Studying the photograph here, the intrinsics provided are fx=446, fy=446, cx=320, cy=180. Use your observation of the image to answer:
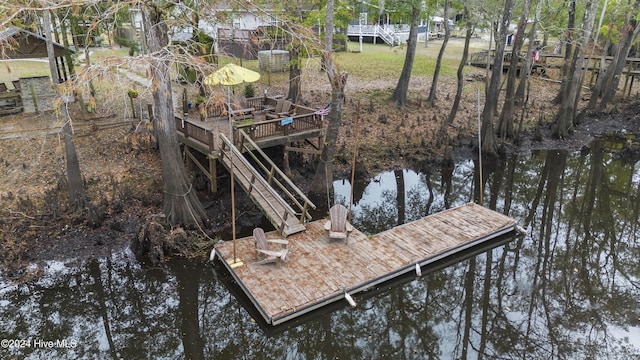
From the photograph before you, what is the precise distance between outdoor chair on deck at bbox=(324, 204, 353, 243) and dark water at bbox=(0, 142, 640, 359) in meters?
1.76

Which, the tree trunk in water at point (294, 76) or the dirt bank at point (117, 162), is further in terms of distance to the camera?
the tree trunk in water at point (294, 76)

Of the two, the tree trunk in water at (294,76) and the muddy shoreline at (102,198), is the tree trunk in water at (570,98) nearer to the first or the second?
the muddy shoreline at (102,198)

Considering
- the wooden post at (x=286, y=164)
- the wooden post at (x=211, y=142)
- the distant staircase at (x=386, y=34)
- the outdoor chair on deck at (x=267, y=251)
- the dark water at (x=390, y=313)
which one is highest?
the distant staircase at (x=386, y=34)

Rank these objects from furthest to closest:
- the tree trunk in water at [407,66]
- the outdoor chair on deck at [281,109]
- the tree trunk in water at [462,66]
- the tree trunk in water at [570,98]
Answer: the tree trunk in water at [407,66], the tree trunk in water at [570,98], the tree trunk in water at [462,66], the outdoor chair on deck at [281,109]

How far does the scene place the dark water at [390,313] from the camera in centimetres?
888

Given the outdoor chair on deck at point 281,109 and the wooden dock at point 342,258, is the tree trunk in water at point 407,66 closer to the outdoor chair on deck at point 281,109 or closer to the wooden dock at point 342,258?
the outdoor chair on deck at point 281,109

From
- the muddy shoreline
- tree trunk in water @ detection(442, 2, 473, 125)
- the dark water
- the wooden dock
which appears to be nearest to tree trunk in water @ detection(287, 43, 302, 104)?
the muddy shoreline

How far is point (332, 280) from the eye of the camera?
10117 millimetres

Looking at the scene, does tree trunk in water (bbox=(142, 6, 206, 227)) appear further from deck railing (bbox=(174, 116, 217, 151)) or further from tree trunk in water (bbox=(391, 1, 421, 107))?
tree trunk in water (bbox=(391, 1, 421, 107))

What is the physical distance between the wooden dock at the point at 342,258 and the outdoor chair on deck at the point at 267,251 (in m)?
0.16

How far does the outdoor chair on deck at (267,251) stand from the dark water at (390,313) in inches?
45.5

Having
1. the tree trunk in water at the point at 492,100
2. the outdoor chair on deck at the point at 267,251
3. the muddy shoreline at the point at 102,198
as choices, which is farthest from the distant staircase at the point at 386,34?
the outdoor chair on deck at the point at 267,251

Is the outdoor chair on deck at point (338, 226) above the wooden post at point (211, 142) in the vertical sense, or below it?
below

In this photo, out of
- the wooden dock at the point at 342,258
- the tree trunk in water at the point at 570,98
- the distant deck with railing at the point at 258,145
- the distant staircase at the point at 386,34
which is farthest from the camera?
the distant staircase at the point at 386,34
